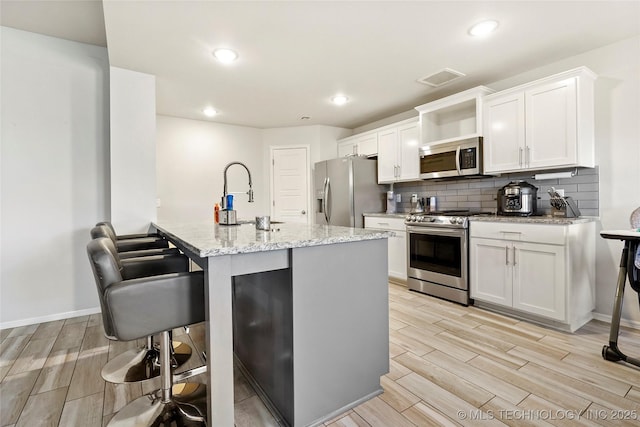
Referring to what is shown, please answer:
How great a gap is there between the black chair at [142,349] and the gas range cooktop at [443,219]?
2.58m

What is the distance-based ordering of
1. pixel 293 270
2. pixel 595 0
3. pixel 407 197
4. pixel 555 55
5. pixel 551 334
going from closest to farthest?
pixel 293 270 < pixel 595 0 < pixel 551 334 < pixel 555 55 < pixel 407 197

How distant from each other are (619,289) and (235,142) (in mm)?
4941

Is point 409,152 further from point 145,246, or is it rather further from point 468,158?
point 145,246

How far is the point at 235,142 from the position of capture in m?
5.16

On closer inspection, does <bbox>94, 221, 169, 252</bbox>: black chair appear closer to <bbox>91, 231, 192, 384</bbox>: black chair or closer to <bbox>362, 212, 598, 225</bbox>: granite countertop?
<bbox>91, 231, 192, 384</bbox>: black chair

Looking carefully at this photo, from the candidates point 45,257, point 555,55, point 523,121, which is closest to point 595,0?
point 555,55

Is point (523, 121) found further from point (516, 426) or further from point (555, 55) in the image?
point (516, 426)

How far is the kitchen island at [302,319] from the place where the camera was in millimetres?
1269

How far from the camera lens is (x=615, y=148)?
8.62 feet

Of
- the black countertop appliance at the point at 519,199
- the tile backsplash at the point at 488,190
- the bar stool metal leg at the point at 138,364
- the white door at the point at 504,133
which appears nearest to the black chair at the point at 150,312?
the bar stool metal leg at the point at 138,364

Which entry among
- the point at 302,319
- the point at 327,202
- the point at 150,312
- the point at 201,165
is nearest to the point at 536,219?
the point at 302,319

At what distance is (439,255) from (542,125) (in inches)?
61.8

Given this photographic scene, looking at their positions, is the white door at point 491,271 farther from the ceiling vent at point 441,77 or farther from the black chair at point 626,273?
the ceiling vent at point 441,77

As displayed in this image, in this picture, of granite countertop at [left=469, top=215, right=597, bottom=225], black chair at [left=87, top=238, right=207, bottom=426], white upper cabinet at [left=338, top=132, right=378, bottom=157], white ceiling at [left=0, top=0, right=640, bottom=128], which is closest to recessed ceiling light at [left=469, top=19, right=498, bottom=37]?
white ceiling at [left=0, top=0, right=640, bottom=128]
